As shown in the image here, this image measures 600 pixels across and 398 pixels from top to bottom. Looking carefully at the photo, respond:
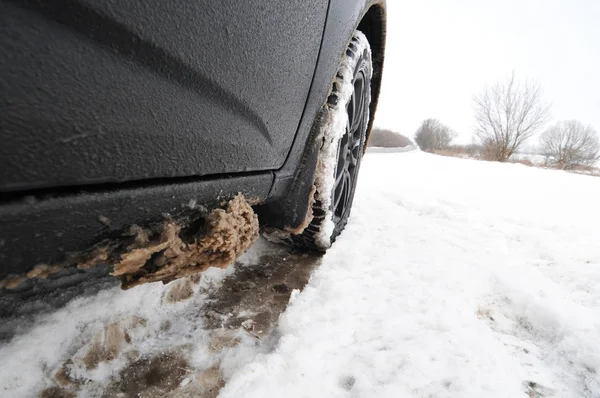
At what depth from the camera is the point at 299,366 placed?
0.82m

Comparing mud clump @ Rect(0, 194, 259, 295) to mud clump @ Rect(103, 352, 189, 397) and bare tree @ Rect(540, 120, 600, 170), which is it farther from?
bare tree @ Rect(540, 120, 600, 170)

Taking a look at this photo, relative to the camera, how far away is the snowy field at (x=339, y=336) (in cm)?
76

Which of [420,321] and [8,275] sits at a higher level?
[8,275]

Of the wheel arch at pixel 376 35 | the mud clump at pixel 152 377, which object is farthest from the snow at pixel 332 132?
the mud clump at pixel 152 377

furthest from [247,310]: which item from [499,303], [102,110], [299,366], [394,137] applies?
[394,137]

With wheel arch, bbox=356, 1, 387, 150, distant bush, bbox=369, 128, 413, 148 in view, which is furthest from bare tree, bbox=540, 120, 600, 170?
wheel arch, bbox=356, 1, 387, 150

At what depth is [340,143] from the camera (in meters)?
1.24

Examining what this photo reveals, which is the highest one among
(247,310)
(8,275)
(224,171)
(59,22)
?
(59,22)

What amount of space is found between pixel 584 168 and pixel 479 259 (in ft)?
101

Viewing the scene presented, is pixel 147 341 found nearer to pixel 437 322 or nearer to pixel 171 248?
pixel 171 248

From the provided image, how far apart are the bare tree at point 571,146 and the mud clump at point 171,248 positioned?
32.5 metres

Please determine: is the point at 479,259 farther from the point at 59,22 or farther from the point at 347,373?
the point at 59,22

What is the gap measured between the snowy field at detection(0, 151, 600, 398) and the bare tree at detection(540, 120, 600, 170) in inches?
1242

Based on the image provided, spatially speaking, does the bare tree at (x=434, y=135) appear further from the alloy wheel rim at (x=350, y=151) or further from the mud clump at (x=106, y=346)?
the mud clump at (x=106, y=346)
